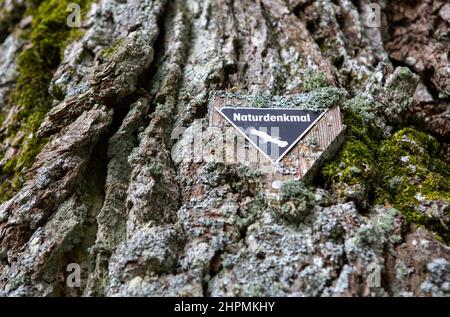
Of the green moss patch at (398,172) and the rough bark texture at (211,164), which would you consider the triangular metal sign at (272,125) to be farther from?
the green moss patch at (398,172)

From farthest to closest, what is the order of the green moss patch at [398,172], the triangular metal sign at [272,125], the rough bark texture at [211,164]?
the triangular metal sign at [272,125] < the green moss patch at [398,172] < the rough bark texture at [211,164]

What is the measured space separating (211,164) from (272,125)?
1192 mm

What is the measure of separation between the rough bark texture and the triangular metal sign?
0.49 meters

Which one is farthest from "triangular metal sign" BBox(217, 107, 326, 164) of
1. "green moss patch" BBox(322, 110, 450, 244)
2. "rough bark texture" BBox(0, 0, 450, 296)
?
"green moss patch" BBox(322, 110, 450, 244)

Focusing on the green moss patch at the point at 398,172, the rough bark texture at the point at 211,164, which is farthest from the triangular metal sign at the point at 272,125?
the green moss patch at the point at 398,172

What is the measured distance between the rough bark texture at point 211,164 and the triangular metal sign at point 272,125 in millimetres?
488

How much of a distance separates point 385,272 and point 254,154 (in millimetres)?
2526

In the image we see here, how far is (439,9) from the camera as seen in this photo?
33.7 feet

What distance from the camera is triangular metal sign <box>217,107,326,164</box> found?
6.36m

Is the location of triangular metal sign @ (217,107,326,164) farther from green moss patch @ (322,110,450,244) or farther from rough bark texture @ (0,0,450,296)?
green moss patch @ (322,110,450,244)

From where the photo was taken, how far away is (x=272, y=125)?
6586mm

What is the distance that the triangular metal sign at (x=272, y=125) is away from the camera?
20.9 feet
